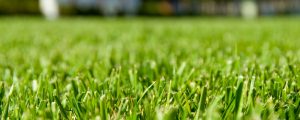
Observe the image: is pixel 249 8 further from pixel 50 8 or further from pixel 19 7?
pixel 19 7

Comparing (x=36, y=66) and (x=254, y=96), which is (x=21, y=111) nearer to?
(x=254, y=96)

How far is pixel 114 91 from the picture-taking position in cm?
176

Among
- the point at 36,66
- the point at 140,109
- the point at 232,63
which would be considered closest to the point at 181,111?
the point at 140,109

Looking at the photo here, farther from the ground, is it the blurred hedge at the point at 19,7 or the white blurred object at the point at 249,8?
the blurred hedge at the point at 19,7

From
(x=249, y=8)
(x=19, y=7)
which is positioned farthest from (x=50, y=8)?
(x=249, y=8)

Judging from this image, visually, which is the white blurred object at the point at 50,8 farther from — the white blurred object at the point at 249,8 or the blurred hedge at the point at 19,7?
the white blurred object at the point at 249,8

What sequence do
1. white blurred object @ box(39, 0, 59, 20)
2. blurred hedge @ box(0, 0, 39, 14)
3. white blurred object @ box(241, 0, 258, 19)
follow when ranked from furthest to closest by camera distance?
white blurred object @ box(241, 0, 258, 19) → blurred hedge @ box(0, 0, 39, 14) → white blurred object @ box(39, 0, 59, 20)

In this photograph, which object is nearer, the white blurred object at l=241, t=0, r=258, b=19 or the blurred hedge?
the blurred hedge

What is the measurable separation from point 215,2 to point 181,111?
5231 cm

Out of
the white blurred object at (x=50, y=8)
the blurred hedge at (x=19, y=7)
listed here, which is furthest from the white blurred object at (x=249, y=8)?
the blurred hedge at (x=19, y=7)

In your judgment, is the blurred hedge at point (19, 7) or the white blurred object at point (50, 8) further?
the blurred hedge at point (19, 7)

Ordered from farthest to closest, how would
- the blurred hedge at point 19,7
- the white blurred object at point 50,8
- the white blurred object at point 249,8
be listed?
the white blurred object at point 249,8, the blurred hedge at point 19,7, the white blurred object at point 50,8

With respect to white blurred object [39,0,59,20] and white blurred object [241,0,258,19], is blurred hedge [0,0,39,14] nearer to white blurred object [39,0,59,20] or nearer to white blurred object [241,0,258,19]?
white blurred object [39,0,59,20]

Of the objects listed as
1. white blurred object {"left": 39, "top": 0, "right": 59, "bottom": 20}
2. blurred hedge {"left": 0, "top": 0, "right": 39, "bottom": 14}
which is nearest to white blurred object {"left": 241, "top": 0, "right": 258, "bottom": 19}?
white blurred object {"left": 39, "top": 0, "right": 59, "bottom": 20}
